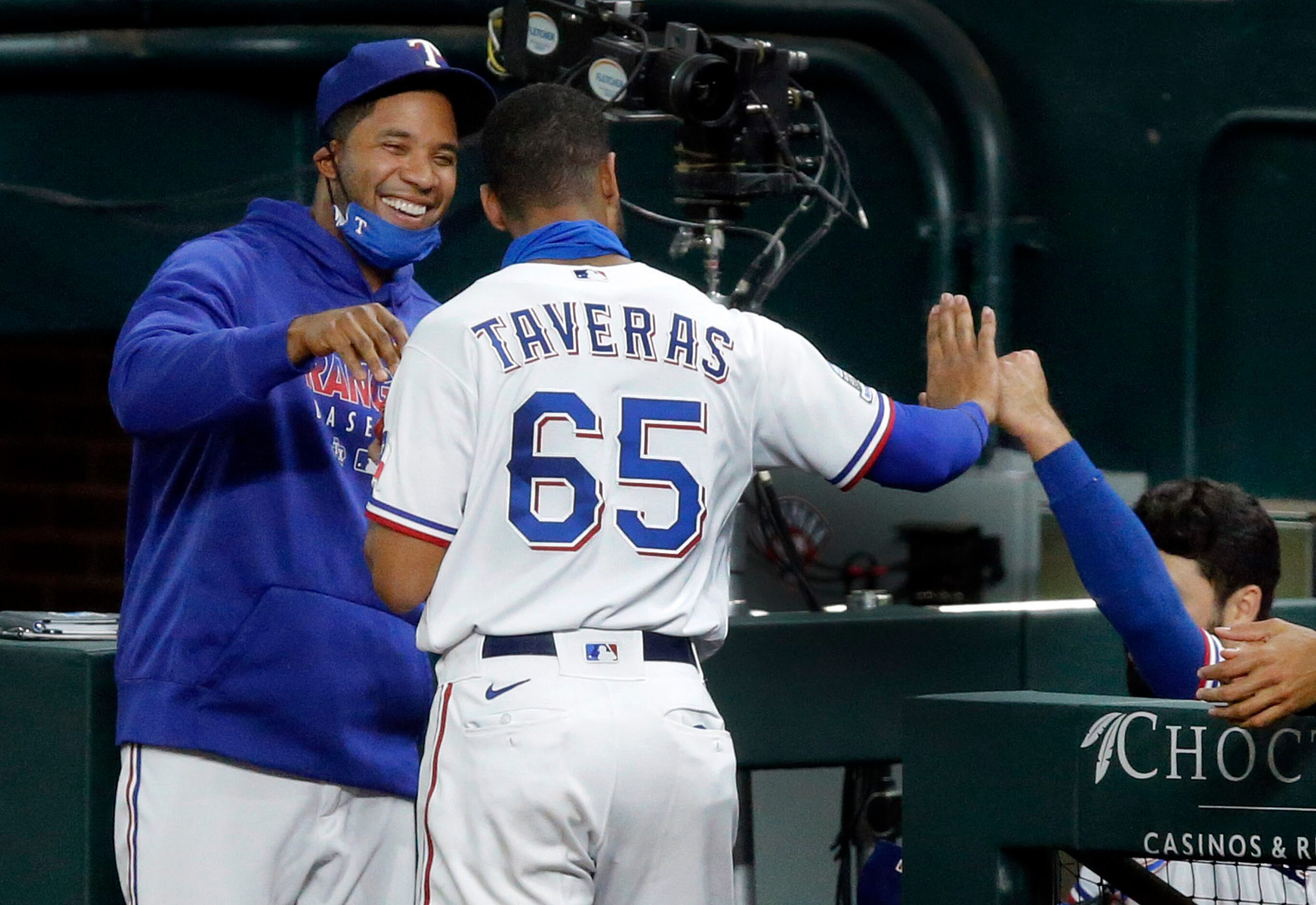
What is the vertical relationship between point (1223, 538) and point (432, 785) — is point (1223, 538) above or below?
above

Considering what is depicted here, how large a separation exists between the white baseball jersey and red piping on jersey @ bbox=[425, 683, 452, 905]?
68mm

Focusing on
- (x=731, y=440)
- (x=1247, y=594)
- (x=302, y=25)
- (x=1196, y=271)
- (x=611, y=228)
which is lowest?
(x=1247, y=594)

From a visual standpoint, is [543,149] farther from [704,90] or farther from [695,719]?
[704,90]

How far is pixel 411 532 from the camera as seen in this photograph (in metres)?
1.90

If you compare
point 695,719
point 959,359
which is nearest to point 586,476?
point 695,719

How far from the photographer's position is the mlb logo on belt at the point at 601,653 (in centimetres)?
188

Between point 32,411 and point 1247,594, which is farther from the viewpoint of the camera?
point 32,411

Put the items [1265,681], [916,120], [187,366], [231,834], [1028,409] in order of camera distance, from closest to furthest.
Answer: [1265,681] → [187,366] → [231,834] → [1028,409] → [916,120]

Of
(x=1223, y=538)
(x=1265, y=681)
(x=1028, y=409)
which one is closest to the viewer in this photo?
(x=1265, y=681)

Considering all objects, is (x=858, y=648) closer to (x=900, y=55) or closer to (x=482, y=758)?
(x=482, y=758)

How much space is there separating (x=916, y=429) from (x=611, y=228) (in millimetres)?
426

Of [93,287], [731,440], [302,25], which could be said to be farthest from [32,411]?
[731,440]

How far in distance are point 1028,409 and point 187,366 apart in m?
1.02

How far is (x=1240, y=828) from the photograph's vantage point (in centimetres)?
181
